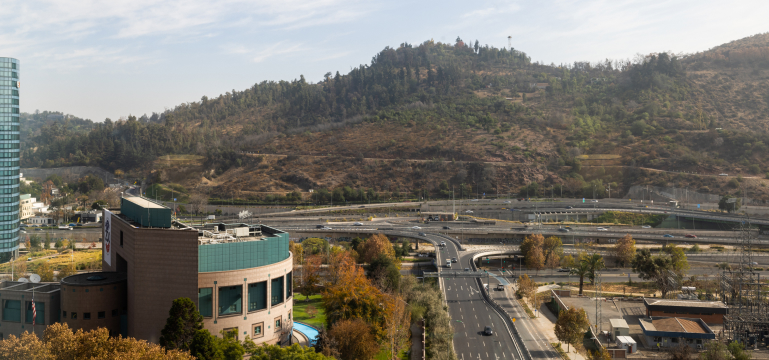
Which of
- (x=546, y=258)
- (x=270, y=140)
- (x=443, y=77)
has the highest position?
(x=443, y=77)

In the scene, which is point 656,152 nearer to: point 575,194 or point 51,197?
point 575,194

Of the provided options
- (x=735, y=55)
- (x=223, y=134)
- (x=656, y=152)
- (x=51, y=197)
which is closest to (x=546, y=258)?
(x=656, y=152)

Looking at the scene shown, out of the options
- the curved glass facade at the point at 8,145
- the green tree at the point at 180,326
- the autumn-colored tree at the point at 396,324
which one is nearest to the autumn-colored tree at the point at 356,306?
the autumn-colored tree at the point at 396,324

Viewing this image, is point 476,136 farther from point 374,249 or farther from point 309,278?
point 309,278

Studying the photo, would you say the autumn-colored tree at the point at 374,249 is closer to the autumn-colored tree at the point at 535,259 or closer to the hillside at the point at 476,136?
the autumn-colored tree at the point at 535,259

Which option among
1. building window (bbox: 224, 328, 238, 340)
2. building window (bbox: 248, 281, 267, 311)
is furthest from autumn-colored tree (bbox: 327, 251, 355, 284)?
building window (bbox: 224, 328, 238, 340)

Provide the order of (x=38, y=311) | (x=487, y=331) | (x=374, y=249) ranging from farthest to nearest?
1. (x=374, y=249)
2. (x=487, y=331)
3. (x=38, y=311)

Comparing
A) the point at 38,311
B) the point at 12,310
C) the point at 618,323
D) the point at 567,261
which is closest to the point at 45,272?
the point at 12,310
